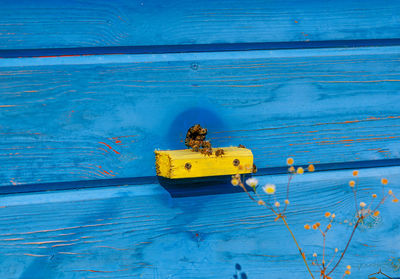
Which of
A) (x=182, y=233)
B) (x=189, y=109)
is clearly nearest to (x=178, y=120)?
(x=189, y=109)

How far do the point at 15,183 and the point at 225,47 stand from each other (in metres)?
0.66

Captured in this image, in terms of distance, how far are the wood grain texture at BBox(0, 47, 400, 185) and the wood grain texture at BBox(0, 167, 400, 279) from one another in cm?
7

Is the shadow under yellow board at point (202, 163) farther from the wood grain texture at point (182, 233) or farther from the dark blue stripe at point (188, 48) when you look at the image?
the dark blue stripe at point (188, 48)

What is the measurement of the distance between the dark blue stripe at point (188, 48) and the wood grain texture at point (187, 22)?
13mm

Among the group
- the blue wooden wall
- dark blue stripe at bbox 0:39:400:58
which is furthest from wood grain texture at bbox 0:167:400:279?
dark blue stripe at bbox 0:39:400:58

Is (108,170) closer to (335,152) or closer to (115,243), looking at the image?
(115,243)

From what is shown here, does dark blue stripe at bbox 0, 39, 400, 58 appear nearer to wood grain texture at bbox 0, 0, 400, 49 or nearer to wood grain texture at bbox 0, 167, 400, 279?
wood grain texture at bbox 0, 0, 400, 49

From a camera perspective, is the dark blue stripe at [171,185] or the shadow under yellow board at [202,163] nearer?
the shadow under yellow board at [202,163]

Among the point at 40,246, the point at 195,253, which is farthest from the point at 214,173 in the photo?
the point at 40,246

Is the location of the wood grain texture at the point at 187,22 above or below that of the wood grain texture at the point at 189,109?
above

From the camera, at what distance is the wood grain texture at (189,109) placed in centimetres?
91

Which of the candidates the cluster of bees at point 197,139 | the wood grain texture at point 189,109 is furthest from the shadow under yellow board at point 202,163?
the wood grain texture at point 189,109

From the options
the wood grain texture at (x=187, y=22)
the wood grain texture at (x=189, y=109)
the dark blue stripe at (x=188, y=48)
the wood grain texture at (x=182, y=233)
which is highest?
the wood grain texture at (x=187, y=22)

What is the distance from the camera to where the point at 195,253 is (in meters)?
1.00
